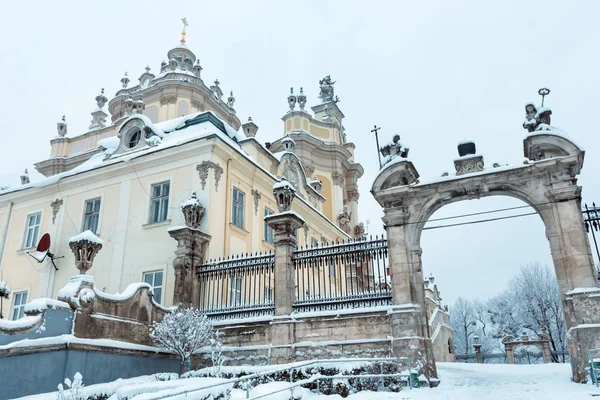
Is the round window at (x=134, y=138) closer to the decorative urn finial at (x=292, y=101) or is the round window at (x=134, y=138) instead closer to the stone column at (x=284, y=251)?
the stone column at (x=284, y=251)

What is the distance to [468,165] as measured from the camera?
1326cm

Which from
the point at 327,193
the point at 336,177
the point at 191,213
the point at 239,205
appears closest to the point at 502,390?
the point at 191,213

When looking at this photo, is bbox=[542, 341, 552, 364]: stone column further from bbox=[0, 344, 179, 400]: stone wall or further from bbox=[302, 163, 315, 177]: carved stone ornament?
bbox=[0, 344, 179, 400]: stone wall

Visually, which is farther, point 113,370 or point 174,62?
point 174,62

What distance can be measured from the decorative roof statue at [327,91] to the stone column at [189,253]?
28.4 metres

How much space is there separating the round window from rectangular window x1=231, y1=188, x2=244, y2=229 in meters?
5.50

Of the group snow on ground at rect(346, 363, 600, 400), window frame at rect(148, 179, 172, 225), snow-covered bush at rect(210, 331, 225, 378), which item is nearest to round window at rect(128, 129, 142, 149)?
window frame at rect(148, 179, 172, 225)

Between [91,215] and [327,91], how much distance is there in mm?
27564

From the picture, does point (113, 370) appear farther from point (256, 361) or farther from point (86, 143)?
point (86, 143)

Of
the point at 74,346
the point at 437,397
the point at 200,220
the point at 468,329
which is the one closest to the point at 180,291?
the point at 200,220

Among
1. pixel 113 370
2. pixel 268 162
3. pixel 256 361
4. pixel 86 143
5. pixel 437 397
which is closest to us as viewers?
pixel 437 397

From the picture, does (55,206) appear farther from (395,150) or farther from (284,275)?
(395,150)

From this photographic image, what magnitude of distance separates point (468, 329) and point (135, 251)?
2676 inches

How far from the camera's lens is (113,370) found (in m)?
12.4
